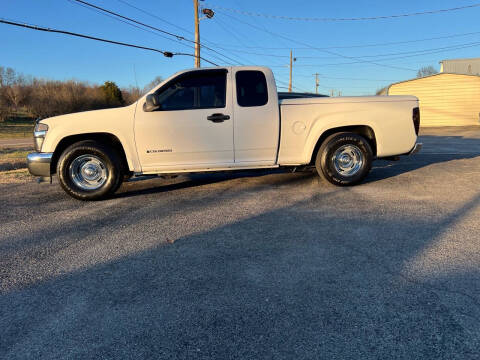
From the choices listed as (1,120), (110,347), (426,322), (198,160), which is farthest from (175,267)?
(1,120)

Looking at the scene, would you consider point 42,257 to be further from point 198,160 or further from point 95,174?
point 198,160

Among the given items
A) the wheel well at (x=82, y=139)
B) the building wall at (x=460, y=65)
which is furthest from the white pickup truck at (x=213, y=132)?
the building wall at (x=460, y=65)

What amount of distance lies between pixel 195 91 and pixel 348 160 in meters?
2.87

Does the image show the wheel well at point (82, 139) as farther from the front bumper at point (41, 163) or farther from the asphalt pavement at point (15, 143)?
the asphalt pavement at point (15, 143)

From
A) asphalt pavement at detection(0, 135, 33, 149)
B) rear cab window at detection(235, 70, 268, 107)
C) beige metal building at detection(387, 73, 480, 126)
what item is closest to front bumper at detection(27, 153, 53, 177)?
rear cab window at detection(235, 70, 268, 107)

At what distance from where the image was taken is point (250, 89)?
4.99m

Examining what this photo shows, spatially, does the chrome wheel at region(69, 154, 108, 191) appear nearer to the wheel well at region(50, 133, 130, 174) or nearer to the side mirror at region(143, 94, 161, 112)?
the wheel well at region(50, 133, 130, 174)

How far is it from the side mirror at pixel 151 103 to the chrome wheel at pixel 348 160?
3.04m

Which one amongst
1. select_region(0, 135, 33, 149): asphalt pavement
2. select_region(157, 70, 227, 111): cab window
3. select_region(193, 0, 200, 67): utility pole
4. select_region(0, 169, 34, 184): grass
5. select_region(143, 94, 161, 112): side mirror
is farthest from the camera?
select_region(193, 0, 200, 67): utility pole

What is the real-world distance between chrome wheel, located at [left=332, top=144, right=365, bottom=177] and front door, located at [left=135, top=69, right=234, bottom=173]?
190cm

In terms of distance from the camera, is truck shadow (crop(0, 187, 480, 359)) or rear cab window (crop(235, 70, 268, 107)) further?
rear cab window (crop(235, 70, 268, 107))

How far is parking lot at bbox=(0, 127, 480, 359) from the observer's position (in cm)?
179

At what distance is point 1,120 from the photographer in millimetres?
37062

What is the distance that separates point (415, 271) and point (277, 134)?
304cm
